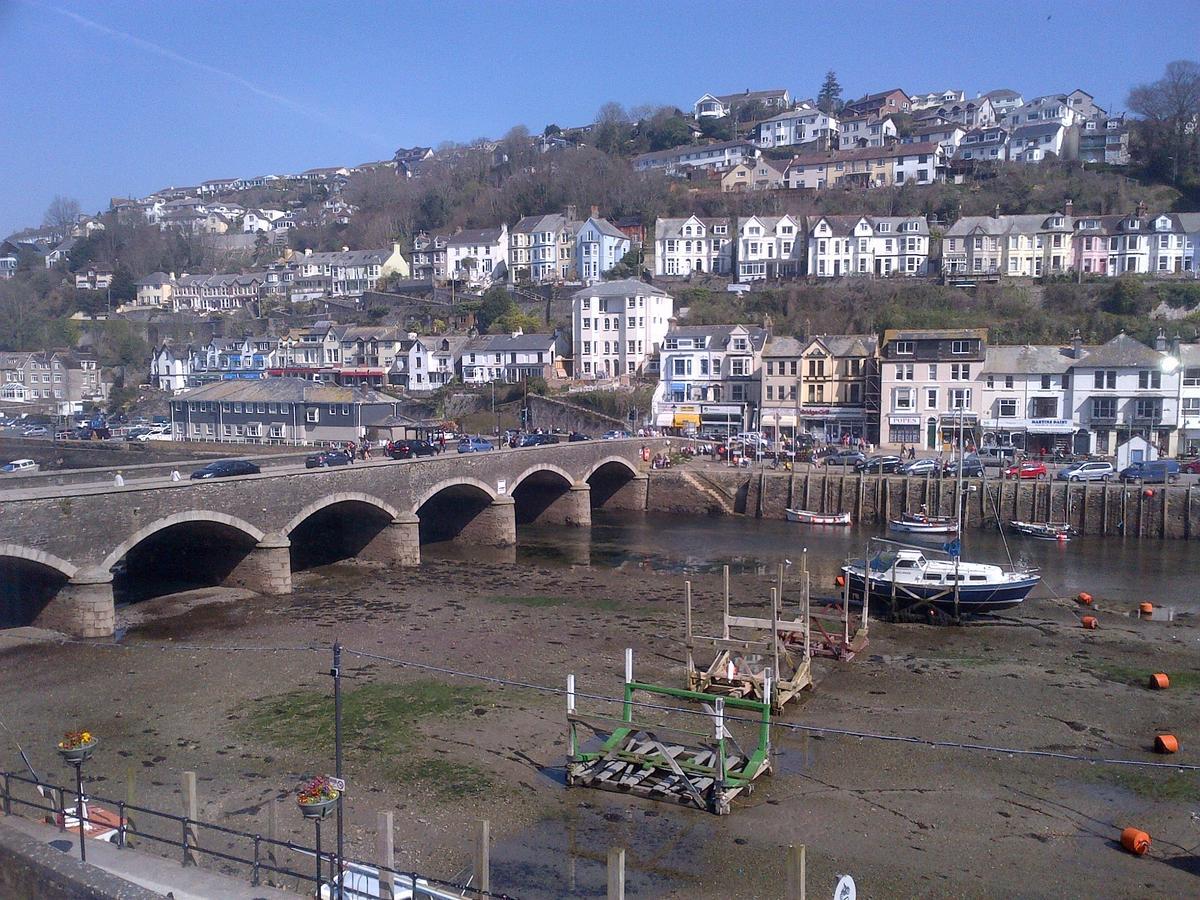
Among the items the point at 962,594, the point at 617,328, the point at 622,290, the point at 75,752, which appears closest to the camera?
the point at 75,752

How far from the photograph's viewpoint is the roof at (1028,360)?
49.1 meters

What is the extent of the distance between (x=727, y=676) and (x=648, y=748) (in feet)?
14.2

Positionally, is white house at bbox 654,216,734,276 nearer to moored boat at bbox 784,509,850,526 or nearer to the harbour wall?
the harbour wall

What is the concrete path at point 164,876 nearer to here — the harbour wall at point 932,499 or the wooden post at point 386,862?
the wooden post at point 386,862

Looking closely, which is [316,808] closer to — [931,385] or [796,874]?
[796,874]

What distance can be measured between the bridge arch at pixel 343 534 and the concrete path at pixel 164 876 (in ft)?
77.6

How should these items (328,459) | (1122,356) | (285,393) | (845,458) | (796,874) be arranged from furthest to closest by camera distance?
(285,393) < (1122,356) < (845,458) < (328,459) < (796,874)

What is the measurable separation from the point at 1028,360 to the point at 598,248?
43086 millimetres

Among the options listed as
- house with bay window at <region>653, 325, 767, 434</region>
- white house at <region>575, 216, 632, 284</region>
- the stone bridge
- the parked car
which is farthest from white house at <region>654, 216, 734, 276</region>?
the parked car

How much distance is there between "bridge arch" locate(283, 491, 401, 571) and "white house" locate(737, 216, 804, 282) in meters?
49.7

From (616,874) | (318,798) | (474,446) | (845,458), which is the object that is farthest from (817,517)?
(318,798)

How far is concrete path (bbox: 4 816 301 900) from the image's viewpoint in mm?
7668

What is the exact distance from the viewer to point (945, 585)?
26016 mm

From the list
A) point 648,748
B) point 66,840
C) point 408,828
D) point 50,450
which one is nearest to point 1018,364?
point 648,748
